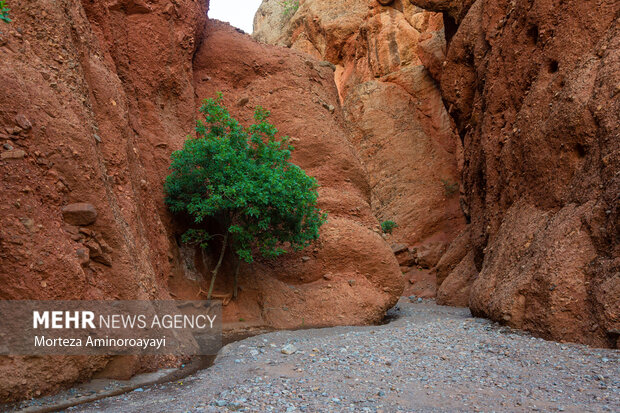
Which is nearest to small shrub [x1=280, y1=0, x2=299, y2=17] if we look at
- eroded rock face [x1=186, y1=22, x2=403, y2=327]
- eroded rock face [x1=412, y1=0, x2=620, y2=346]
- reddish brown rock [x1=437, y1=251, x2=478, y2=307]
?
eroded rock face [x1=186, y1=22, x2=403, y2=327]

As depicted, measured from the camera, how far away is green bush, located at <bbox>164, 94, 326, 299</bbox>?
416 inches

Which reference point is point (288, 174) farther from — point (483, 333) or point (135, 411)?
point (135, 411)

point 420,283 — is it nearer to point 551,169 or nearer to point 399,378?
point 551,169

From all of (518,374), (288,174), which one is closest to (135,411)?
(518,374)

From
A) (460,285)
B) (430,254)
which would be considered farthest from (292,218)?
(430,254)

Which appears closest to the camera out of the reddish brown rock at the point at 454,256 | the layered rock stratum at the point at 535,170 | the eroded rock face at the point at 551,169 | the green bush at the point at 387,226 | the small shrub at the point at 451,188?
the eroded rock face at the point at 551,169

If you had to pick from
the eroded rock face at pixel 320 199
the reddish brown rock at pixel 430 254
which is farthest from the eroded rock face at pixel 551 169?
the reddish brown rock at pixel 430 254

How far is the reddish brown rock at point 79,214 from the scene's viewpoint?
23.0ft

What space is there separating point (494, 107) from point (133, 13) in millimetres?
10463

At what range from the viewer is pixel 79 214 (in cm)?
705

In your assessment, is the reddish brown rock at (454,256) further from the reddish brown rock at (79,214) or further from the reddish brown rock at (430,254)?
the reddish brown rock at (79,214)

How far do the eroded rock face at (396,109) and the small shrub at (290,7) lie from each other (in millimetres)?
3568

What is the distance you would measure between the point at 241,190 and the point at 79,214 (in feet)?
12.8

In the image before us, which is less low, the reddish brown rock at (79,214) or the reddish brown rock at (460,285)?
the reddish brown rock at (79,214)
